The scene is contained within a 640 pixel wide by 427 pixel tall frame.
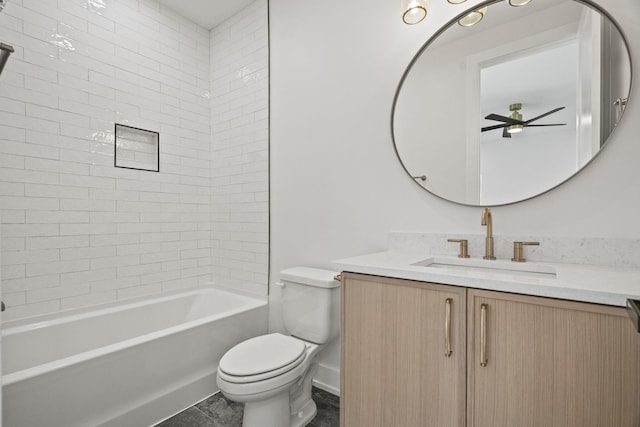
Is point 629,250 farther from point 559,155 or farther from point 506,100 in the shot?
point 506,100

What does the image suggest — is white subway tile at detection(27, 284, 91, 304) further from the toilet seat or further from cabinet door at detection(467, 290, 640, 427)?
cabinet door at detection(467, 290, 640, 427)

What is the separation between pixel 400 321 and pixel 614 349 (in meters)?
0.58

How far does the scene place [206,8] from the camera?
2537 millimetres

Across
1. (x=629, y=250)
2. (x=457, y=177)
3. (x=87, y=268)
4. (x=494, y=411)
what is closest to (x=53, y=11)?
(x=87, y=268)

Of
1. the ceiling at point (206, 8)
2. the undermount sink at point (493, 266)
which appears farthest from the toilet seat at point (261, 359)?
the ceiling at point (206, 8)

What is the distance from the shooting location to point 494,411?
0.96m

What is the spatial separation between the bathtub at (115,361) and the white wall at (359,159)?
1.89 ft

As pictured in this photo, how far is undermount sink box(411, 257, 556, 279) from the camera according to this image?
1.24 m

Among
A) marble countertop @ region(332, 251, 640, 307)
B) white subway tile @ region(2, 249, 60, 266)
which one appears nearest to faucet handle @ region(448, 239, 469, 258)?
marble countertop @ region(332, 251, 640, 307)

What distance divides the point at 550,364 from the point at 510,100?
3.67 ft

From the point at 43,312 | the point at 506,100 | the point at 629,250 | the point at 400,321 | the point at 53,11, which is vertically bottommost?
the point at 43,312

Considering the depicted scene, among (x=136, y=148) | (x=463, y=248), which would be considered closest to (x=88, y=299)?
(x=136, y=148)

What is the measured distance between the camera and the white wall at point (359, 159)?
124 centimetres

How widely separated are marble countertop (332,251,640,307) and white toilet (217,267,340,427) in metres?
0.50
